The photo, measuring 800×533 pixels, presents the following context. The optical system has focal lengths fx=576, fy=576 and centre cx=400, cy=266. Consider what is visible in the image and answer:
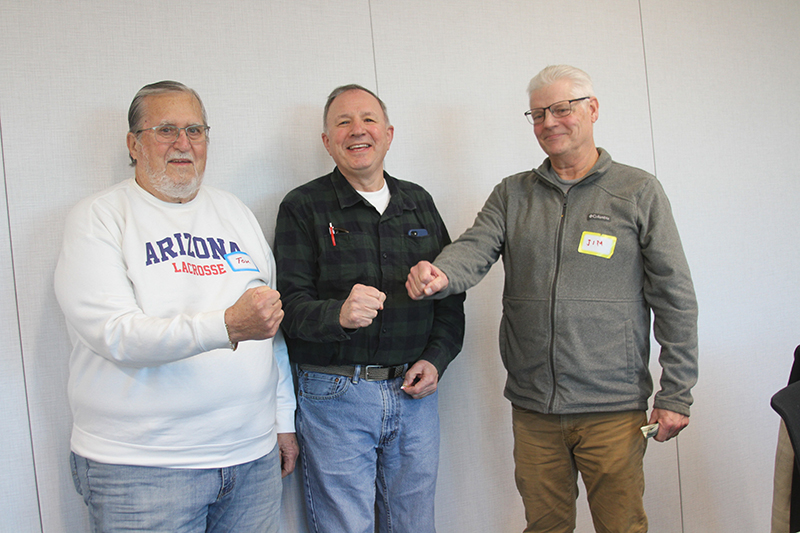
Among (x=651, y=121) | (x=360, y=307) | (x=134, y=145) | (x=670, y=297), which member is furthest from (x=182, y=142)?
(x=651, y=121)

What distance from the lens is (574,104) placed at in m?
1.94

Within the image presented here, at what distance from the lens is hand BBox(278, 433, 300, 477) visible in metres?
1.96

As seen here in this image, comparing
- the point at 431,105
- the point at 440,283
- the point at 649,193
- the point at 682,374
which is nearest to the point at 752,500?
the point at 682,374

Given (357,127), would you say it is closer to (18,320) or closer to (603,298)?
(603,298)

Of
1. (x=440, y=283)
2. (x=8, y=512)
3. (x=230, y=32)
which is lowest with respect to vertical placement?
(x=8, y=512)

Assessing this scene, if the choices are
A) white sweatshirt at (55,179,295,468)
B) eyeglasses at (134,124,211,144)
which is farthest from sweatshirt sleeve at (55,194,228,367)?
eyeglasses at (134,124,211,144)

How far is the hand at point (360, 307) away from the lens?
65.3 inches

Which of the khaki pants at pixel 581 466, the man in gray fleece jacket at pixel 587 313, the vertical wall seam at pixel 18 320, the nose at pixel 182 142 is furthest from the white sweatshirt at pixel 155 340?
the khaki pants at pixel 581 466

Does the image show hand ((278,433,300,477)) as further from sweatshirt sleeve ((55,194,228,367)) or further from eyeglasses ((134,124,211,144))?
eyeglasses ((134,124,211,144))

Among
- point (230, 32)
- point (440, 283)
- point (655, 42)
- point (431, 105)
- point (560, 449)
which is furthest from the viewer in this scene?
point (655, 42)

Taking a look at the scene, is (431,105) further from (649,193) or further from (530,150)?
(649,193)

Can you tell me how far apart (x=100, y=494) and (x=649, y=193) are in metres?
1.86

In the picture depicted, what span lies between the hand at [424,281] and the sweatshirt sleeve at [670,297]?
0.67 metres

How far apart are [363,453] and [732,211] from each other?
232 centimetres
